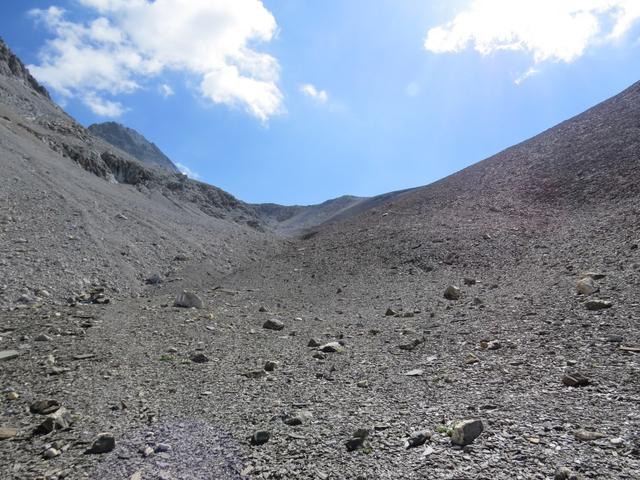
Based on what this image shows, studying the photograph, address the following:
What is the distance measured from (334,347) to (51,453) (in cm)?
538

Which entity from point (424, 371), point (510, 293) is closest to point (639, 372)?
point (424, 371)

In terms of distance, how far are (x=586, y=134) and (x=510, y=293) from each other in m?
23.6

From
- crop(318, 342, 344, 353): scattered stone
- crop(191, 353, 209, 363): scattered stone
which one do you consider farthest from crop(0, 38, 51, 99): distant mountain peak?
crop(318, 342, 344, 353): scattered stone

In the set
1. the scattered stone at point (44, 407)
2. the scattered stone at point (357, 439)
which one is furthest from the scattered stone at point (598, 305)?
the scattered stone at point (44, 407)

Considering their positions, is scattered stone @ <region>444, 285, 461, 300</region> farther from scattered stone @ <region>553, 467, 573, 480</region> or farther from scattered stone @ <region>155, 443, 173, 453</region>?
scattered stone @ <region>155, 443, 173, 453</region>

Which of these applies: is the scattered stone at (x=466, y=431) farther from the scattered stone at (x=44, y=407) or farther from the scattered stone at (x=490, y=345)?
the scattered stone at (x=44, y=407)

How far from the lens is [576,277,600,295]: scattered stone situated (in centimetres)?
983

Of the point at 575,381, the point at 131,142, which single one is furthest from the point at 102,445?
the point at 131,142

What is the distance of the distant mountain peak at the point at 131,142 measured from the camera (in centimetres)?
11804

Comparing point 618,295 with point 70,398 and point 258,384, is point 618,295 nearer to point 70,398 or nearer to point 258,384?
point 258,384

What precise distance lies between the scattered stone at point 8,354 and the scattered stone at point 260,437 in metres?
5.33

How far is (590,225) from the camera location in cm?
1683

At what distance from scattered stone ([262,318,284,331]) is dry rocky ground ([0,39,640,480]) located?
47mm

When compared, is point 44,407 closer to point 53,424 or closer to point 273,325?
point 53,424
